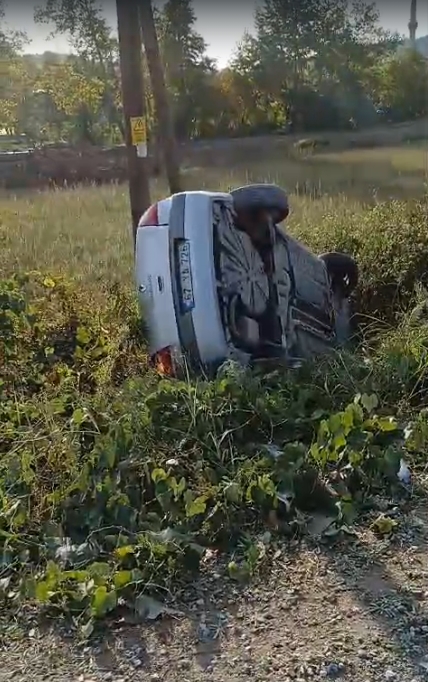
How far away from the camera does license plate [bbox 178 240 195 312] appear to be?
10.9 ft

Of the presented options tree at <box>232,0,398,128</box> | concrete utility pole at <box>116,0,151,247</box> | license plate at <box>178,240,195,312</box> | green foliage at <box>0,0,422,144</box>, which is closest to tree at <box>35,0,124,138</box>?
green foliage at <box>0,0,422,144</box>

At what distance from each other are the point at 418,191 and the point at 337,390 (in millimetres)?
4549

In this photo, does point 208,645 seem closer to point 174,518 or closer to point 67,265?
point 174,518

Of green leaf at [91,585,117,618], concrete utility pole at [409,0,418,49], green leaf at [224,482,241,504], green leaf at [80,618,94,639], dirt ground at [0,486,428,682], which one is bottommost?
dirt ground at [0,486,428,682]

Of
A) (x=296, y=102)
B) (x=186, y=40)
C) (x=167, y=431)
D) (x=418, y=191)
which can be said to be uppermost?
(x=186, y=40)

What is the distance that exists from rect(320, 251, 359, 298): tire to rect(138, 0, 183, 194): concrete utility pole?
2.81 metres

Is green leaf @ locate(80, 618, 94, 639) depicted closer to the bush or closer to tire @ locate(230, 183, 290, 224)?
tire @ locate(230, 183, 290, 224)

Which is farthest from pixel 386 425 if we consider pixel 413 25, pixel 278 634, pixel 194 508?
pixel 413 25

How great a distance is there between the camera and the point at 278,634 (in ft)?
6.01

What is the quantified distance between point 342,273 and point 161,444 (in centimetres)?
246

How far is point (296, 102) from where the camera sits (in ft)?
43.1

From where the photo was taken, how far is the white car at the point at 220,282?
3.34 m

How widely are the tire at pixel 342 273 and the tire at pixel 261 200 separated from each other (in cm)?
97

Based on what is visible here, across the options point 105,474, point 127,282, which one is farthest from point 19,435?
point 127,282
